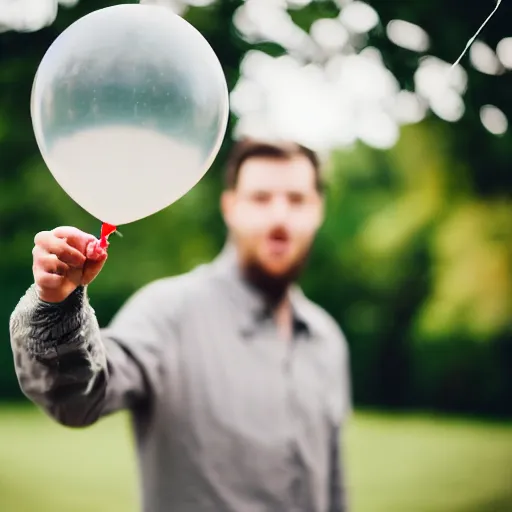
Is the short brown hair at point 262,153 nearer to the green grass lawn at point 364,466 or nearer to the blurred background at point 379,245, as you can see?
the blurred background at point 379,245

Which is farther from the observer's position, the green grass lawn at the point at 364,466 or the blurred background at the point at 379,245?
the green grass lawn at the point at 364,466

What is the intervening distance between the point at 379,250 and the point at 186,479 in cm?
1251

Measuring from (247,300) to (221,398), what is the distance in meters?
0.37

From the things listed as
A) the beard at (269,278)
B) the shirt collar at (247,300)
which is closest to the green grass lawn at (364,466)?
the shirt collar at (247,300)

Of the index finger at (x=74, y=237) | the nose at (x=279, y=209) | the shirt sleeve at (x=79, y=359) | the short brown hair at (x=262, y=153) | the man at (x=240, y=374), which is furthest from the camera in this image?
the short brown hair at (x=262, y=153)

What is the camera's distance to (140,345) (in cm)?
197

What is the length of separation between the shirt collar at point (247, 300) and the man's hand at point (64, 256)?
1.17m

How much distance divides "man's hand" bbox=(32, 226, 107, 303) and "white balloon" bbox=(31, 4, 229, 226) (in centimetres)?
10

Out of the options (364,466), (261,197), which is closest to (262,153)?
(261,197)

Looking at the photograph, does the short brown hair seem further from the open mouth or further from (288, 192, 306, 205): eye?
the open mouth

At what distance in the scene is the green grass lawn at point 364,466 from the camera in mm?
7426

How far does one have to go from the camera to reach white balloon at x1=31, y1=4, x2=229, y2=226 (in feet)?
3.93

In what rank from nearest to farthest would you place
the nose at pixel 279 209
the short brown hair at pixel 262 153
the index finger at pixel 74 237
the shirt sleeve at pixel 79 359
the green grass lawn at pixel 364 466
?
the index finger at pixel 74 237, the shirt sleeve at pixel 79 359, the nose at pixel 279 209, the short brown hair at pixel 262 153, the green grass lawn at pixel 364 466

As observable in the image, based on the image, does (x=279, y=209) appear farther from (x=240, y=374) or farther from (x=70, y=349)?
(x=70, y=349)
